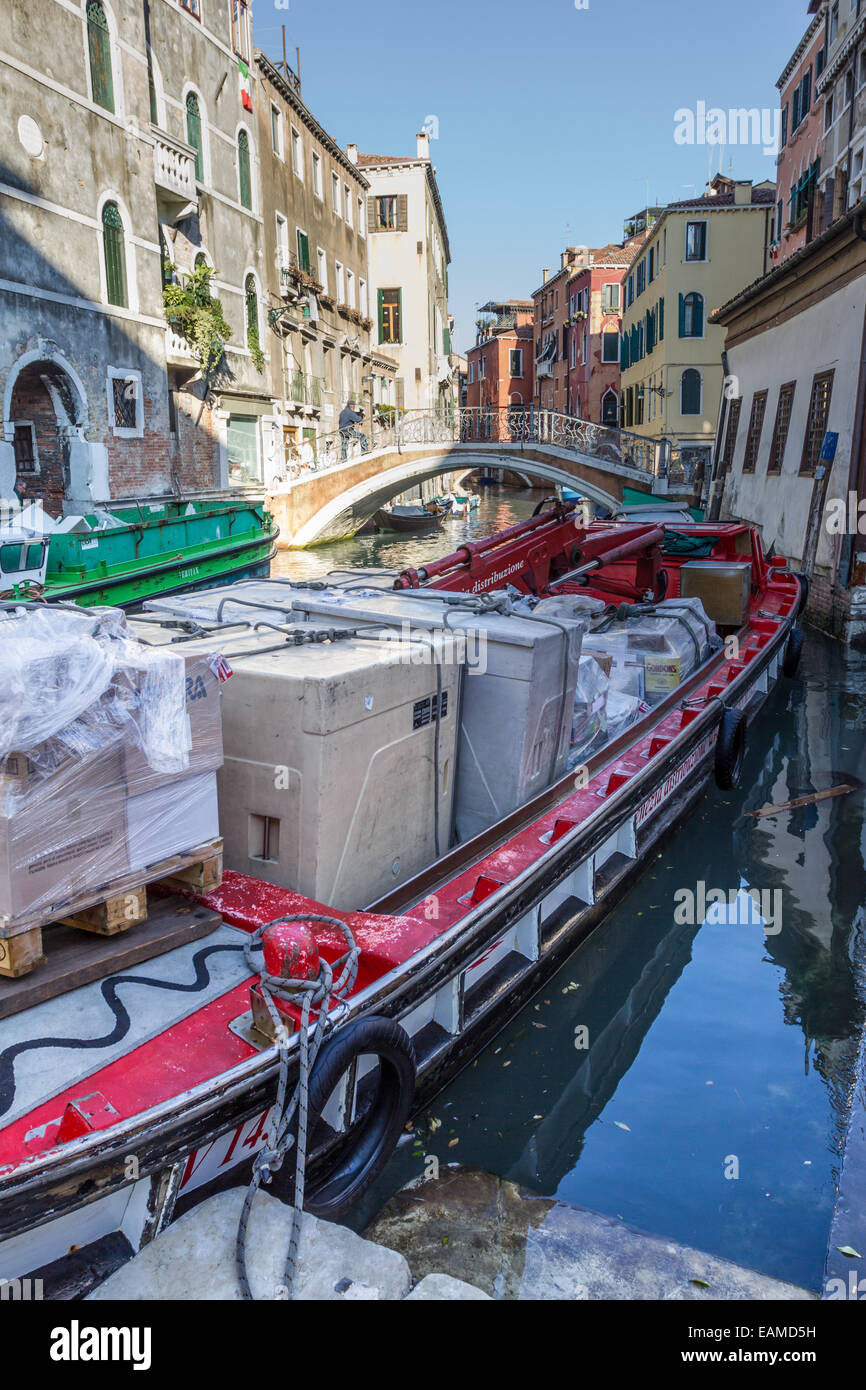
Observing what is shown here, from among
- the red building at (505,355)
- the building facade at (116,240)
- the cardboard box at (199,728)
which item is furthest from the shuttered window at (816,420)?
the red building at (505,355)

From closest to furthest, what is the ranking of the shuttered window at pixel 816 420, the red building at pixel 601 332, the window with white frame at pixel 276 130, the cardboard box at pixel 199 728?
1. the cardboard box at pixel 199 728
2. the shuttered window at pixel 816 420
3. the window with white frame at pixel 276 130
4. the red building at pixel 601 332

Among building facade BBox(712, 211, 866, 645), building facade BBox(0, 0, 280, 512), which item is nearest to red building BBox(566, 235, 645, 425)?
building facade BBox(0, 0, 280, 512)

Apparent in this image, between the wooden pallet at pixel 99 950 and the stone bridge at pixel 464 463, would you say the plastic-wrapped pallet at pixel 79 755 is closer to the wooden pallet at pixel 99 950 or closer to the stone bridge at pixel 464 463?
the wooden pallet at pixel 99 950

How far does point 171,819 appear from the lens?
11.5ft

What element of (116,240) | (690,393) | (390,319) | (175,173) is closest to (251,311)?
(175,173)

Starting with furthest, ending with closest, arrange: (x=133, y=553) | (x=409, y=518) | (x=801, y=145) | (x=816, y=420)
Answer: (x=409, y=518) → (x=801, y=145) → (x=816, y=420) → (x=133, y=553)

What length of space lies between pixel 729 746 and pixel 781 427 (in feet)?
37.0

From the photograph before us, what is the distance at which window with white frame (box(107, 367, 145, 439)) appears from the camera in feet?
60.5

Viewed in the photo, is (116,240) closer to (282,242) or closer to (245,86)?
(245,86)

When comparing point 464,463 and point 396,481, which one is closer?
point 396,481

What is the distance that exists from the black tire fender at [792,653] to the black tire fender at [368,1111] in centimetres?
910

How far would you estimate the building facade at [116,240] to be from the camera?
15.9 m
